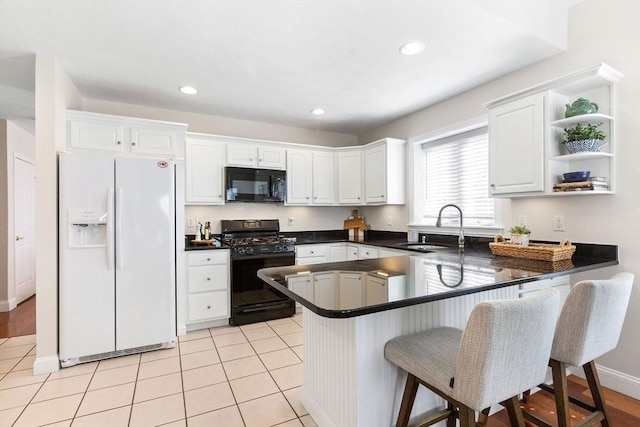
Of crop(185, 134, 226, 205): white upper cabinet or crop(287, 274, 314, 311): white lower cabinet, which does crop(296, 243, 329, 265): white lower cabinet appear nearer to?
crop(185, 134, 226, 205): white upper cabinet

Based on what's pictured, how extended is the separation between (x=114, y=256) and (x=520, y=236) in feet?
10.9

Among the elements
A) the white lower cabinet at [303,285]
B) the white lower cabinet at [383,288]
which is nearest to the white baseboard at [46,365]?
the white lower cabinet at [303,285]

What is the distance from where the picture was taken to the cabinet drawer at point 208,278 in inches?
133

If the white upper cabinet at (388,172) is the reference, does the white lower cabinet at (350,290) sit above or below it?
below

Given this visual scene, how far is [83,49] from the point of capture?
7.97 ft

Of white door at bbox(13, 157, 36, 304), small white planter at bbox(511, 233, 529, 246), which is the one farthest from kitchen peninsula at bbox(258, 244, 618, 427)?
white door at bbox(13, 157, 36, 304)

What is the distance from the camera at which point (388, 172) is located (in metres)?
3.97

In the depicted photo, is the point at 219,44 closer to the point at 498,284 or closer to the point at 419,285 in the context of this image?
the point at 419,285

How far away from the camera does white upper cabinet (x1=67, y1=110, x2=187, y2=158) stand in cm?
293

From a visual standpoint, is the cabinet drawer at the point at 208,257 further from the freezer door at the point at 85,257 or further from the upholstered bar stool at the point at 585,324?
the upholstered bar stool at the point at 585,324

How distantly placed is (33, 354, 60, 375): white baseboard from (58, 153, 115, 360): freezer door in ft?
0.19

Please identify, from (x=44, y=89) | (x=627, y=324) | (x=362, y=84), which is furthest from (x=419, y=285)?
(x=44, y=89)

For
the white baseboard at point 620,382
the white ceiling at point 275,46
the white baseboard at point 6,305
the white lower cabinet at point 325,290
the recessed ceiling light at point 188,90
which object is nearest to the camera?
the white lower cabinet at point 325,290

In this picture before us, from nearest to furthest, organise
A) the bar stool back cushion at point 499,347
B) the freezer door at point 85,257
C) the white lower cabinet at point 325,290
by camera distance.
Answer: the bar stool back cushion at point 499,347, the white lower cabinet at point 325,290, the freezer door at point 85,257
